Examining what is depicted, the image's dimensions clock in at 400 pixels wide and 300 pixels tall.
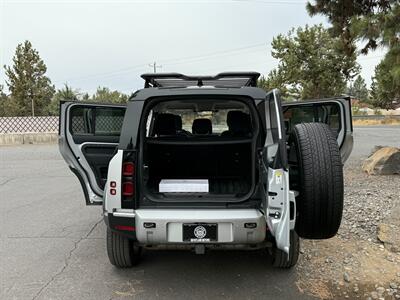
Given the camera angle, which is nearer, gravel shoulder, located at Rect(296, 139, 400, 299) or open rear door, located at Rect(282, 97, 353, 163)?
gravel shoulder, located at Rect(296, 139, 400, 299)

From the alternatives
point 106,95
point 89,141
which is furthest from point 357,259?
point 106,95

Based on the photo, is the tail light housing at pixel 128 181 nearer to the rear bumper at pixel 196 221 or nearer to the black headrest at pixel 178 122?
the rear bumper at pixel 196 221

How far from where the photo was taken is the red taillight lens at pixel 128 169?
320 cm

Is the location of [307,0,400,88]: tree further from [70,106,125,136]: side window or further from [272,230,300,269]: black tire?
[70,106,125,136]: side window

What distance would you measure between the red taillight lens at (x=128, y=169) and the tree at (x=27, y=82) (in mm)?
36144

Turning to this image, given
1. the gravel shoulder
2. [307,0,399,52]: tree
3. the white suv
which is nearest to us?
the white suv

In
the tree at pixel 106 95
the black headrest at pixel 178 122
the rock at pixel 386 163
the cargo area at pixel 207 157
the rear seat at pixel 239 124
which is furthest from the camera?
the tree at pixel 106 95

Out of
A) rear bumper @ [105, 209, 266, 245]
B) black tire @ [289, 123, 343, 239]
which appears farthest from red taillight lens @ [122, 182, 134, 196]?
black tire @ [289, 123, 343, 239]

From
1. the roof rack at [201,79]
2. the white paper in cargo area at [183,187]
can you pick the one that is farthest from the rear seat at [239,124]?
the white paper in cargo area at [183,187]

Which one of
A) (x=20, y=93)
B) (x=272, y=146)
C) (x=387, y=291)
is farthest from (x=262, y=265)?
(x=20, y=93)

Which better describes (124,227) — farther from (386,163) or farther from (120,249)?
(386,163)

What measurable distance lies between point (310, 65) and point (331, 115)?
89.2ft

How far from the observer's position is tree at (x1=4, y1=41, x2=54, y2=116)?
3609cm

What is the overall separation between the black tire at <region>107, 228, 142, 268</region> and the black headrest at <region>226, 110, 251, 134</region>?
1744 millimetres
